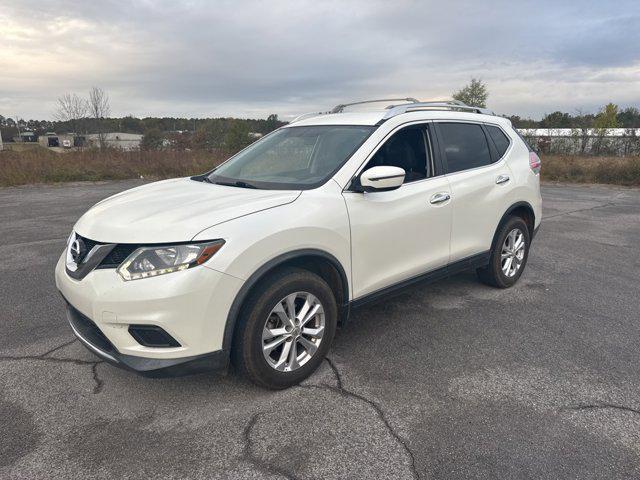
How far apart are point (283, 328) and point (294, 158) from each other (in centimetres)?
161

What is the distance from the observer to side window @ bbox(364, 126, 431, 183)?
135 inches

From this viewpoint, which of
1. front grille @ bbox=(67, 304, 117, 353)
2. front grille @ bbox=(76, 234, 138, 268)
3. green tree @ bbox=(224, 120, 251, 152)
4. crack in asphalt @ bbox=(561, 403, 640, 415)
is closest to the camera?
front grille @ bbox=(76, 234, 138, 268)

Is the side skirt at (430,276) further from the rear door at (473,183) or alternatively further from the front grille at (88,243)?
the front grille at (88,243)

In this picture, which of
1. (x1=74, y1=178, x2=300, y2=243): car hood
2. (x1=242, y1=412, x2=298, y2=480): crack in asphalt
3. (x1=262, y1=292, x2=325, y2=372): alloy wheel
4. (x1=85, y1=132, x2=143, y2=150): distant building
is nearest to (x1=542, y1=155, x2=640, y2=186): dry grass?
(x1=262, y1=292, x2=325, y2=372): alloy wheel

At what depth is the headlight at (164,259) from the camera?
2.31m

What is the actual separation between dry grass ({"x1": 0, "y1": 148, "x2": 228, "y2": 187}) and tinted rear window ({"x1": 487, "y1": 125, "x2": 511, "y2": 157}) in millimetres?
14399

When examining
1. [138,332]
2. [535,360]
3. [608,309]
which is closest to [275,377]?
[138,332]

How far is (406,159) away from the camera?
3.61 metres

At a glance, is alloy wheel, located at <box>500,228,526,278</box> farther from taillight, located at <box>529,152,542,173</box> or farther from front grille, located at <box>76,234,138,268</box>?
front grille, located at <box>76,234,138,268</box>

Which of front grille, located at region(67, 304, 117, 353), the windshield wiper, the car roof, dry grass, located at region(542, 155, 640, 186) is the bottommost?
front grille, located at region(67, 304, 117, 353)

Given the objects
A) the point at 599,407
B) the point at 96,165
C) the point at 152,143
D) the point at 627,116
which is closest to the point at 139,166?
the point at 96,165

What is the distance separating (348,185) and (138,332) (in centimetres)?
162

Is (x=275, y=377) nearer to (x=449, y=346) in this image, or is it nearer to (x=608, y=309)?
(x=449, y=346)

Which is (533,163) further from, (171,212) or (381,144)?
(171,212)
